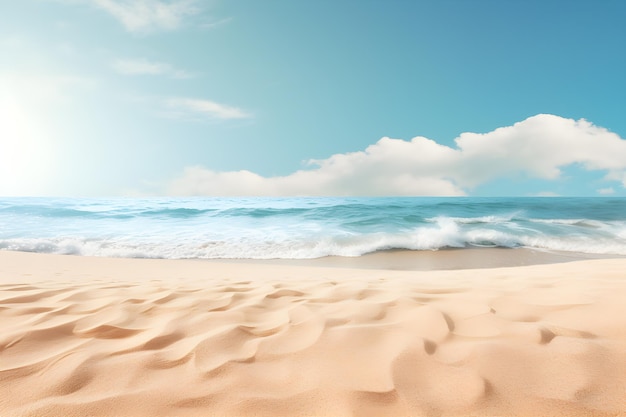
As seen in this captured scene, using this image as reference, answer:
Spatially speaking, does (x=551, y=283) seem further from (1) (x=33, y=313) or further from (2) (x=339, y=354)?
(1) (x=33, y=313)

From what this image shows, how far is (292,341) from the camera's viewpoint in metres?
1.72

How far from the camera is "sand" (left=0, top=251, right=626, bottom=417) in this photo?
3.95ft

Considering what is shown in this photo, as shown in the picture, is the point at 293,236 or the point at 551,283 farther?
the point at 293,236

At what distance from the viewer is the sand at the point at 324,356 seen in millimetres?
1205

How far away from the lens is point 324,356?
154cm

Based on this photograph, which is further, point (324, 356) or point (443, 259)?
point (443, 259)

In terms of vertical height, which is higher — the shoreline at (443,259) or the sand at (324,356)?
the sand at (324,356)

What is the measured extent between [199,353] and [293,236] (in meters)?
8.71

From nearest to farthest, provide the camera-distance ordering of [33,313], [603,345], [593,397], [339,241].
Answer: [593,397] < [603,345] < [33,313] < [339,241]

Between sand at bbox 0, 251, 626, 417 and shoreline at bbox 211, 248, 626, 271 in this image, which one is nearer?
sand at bbox 0, 251, 626, 417

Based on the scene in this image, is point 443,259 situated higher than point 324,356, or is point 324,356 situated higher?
point 324,356

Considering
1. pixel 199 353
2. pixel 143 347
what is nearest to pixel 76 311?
pixel 143 347

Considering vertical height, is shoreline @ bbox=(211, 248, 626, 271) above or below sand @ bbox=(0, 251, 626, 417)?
below

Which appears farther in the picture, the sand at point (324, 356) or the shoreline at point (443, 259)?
the shoreline at point (443, 259)
